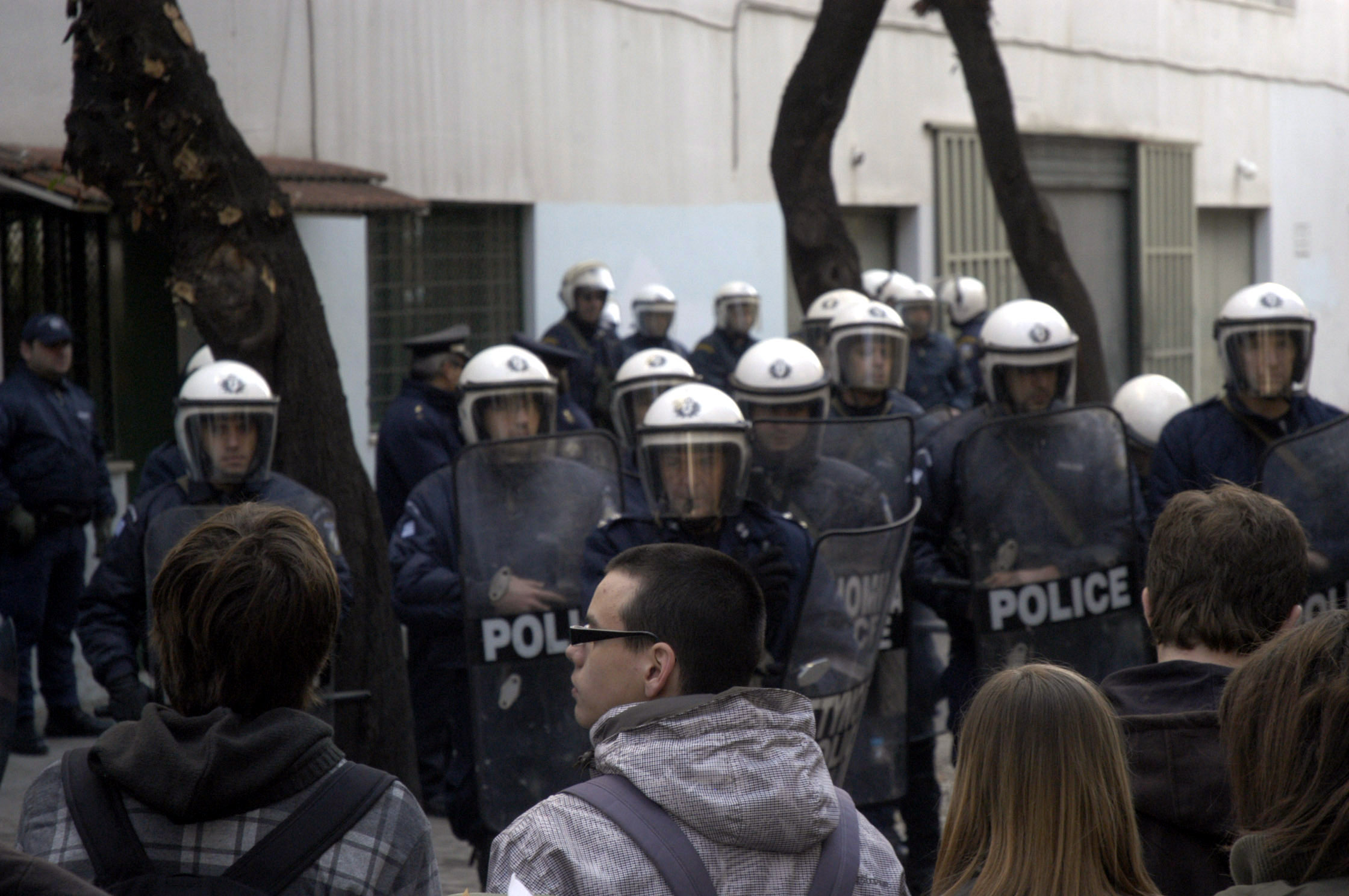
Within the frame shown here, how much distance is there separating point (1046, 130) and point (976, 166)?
4.44ft

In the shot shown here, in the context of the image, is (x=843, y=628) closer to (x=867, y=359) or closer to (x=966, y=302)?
(x=867, y=359)

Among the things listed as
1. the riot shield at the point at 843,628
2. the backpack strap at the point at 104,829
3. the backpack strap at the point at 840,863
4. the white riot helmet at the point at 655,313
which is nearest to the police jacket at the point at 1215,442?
the riot shield at the point at 843,628

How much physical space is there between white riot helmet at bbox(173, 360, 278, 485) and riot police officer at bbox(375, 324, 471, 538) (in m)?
1.80

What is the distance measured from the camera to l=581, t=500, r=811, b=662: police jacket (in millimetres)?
4309

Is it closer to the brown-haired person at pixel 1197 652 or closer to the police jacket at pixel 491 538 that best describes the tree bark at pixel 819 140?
the police jacket at pixel 491 538

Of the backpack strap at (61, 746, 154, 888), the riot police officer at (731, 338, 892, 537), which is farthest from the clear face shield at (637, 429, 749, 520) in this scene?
the backpack strap at (61, 746, 154, 888)

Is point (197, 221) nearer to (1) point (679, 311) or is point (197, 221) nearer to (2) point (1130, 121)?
(1) point (679, 311)

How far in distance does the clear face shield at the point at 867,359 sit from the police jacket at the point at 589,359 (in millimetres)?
2663

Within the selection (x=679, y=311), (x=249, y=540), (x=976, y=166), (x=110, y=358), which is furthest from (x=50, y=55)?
(x=976, y=166)

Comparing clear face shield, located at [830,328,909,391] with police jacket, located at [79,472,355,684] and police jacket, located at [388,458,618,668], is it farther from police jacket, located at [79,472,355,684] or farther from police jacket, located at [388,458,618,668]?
police jacket, located at [79,472,355,684]

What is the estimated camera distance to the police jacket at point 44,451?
→ 755 centimetres

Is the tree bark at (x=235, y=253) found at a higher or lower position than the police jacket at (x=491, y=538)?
higher

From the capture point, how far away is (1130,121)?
18641 mm

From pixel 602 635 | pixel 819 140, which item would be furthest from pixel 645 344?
pixel 602 635
